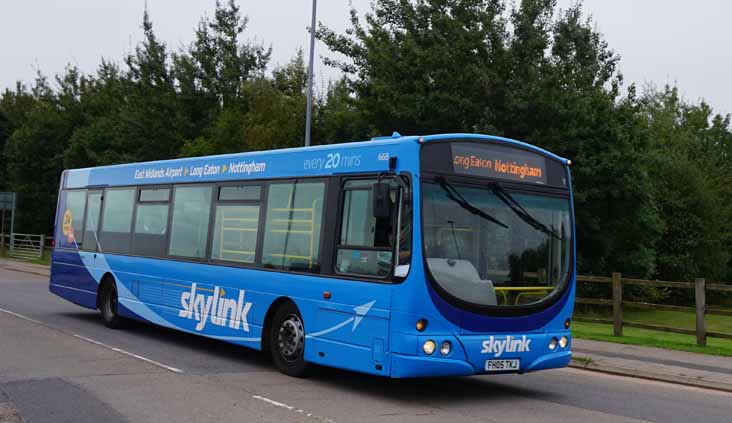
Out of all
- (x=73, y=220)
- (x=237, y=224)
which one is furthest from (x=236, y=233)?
(x=73, y=220)

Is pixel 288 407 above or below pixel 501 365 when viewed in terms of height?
below

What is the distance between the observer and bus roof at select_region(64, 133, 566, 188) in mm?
9891

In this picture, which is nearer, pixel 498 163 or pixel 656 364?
pixel 498 163

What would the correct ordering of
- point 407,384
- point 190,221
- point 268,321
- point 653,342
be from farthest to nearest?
point 653,342 → point 190,221 → point 268,321 → point 407,384

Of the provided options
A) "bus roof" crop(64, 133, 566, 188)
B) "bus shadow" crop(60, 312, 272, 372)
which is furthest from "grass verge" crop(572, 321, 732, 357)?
"bus shadow" crop(60, 312, 272, 372)

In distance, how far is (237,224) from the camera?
12.6m

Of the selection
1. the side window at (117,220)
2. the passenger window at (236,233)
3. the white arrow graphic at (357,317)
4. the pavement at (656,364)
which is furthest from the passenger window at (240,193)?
the pavement at (656,364)

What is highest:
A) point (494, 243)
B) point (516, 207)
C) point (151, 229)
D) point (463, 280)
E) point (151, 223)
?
point (516, 207)

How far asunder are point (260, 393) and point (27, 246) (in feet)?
138

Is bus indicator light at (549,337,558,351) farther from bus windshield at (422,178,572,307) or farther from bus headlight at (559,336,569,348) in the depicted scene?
bus windshield at (422,178,572,307)

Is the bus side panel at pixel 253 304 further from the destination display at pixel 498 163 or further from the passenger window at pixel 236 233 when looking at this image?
the destination display at pixel 498 163

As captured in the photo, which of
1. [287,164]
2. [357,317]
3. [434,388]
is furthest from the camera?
[287,164]

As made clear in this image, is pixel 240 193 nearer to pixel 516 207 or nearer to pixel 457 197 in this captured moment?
pixel 457 197

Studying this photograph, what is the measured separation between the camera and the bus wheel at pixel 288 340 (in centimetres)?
1095
